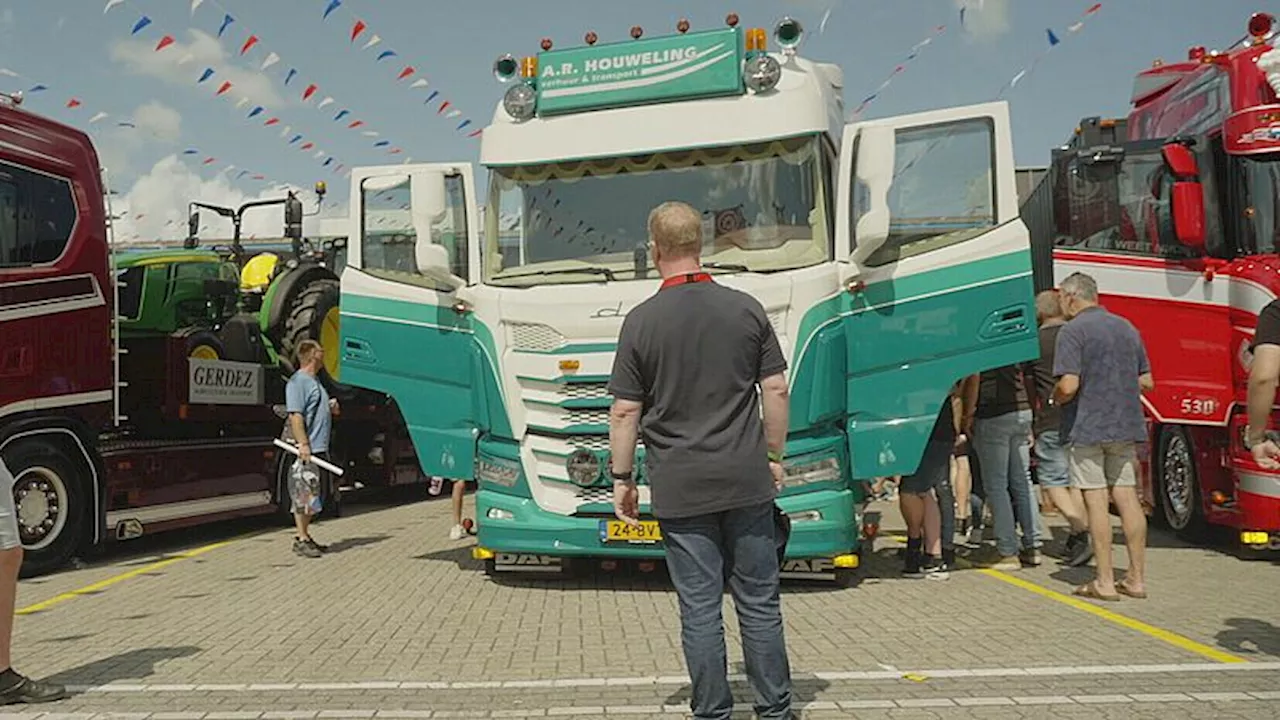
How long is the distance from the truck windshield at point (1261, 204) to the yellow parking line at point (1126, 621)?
294 centimetres

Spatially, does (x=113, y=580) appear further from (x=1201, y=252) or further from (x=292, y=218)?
(x=1201, y=252)

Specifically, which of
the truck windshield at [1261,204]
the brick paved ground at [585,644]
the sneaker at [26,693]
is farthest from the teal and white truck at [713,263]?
the sneaker at [26,693]

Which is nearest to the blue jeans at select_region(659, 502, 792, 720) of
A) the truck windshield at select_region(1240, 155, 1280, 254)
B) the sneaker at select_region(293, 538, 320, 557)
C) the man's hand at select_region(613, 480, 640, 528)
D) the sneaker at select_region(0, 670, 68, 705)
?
the man's hand at select_region(613, 480, 640, 528)

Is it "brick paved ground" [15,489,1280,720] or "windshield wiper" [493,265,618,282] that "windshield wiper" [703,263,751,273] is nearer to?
"windshield wiper" [493,265,618,282]

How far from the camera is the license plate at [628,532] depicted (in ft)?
23.5

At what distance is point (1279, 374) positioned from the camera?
16.8 feet

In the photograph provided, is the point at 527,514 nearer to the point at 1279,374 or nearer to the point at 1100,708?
the point at 1100,708

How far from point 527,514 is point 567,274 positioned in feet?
5.15

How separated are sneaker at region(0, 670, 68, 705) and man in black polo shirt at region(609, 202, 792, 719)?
108 inches

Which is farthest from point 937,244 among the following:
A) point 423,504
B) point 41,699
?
point 423,504

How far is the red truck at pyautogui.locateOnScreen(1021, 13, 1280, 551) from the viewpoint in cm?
819

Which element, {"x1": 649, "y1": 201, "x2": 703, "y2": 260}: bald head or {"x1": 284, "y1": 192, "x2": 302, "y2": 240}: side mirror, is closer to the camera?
{"x1": 649, "y1": 201, "x2": 703, "y2": 260}: bald head

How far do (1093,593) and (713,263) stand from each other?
307 centimetres

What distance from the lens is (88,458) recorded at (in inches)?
366
